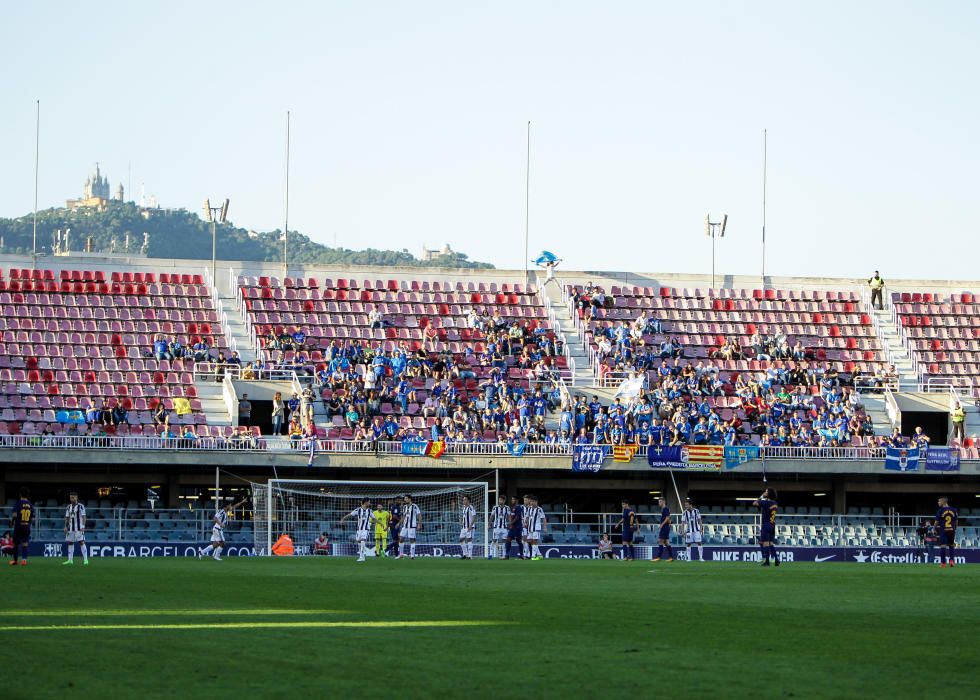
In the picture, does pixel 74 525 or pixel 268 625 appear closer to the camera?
pixel 268 625

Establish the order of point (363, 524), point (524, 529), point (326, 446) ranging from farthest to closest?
1. point (326, 446)
2. point (524, 529)
3. point (363, 524)

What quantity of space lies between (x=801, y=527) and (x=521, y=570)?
1776 cm

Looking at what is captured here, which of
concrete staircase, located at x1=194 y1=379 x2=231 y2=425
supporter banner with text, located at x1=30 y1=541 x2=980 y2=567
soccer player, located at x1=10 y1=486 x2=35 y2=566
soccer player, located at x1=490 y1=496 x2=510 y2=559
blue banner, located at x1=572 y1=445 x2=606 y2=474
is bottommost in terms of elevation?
supporter banner with text, located at x1=30 y1=541 x2=980 y2=567

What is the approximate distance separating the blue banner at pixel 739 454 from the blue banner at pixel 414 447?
8.93 meters

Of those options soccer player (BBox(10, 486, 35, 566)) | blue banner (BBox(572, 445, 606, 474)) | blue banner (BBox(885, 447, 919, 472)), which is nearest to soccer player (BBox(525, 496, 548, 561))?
blue banner (BBox(572, 445, 606, 474))

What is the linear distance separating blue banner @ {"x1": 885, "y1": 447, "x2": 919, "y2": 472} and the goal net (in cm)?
1251

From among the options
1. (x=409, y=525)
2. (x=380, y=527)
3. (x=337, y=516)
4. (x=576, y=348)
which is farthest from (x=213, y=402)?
(x=576, y=348)

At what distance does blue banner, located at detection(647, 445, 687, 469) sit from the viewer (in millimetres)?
46312

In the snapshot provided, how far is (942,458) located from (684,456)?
803 cm

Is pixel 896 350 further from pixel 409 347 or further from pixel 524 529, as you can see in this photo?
pixel 524 529

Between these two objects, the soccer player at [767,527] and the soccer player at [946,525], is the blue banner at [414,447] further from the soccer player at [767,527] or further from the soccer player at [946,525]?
the soccer player at [946,525]

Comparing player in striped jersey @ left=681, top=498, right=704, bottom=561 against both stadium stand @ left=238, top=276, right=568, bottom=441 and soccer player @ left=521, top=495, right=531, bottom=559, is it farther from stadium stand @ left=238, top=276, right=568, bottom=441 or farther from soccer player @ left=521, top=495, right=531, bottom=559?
stadium stand @ left=238, top=276, right=568, bottom=441

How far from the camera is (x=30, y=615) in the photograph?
51.5ft

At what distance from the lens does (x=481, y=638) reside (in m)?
13.5
